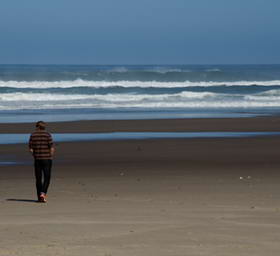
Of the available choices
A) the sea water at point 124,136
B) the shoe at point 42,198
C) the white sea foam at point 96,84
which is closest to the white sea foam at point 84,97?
the white sea foam at point 96,84

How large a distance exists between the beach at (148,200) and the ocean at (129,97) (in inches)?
430

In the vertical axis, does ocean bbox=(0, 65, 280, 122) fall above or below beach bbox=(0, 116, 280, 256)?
above

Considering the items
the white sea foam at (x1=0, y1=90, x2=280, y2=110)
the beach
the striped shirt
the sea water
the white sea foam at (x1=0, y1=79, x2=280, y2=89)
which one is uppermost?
the white sea foam at (x1=0, y1=79, x2=280, y2=89)

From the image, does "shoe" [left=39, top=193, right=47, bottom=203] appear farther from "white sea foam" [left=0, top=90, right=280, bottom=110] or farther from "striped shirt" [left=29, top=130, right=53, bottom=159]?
"white sea foam" [left=0, top=90, right=280, bottom=110]

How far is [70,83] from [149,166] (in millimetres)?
47216

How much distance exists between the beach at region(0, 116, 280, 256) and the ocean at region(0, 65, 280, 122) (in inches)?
430

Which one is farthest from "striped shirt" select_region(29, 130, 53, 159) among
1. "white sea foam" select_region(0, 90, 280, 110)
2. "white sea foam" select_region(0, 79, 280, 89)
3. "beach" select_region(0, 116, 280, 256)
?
"white sea foam" select_region(0, 79, 280, 89)

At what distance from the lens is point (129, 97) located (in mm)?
46562

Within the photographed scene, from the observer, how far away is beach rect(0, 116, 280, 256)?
7.81 meters

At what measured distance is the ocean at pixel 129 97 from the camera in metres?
32.8

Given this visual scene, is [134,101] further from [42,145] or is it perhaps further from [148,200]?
[148,200]

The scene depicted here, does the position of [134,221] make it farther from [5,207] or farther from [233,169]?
[233,169]

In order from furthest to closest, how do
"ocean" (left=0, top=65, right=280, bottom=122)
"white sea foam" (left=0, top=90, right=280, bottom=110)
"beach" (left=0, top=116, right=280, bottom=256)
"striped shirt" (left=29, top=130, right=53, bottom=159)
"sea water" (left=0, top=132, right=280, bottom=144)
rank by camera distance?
"white sea foam" (left=0, top=90, right=280, bottom=110)
"ocean" (left=0, top=65, right=280, bottom=122)
"sea water" (left=0, top=132, right=280, bottom=144)
"striped shirt" (left=29, top=130, right=53, bottom=159)
"beach" (left=0, top=116, right=280, bottom=256)

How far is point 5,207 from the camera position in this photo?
35.4 feet
